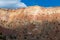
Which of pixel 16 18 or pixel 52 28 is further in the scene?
pixel 16 18

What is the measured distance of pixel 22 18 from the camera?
503 cm

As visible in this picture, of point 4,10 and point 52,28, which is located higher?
point 4,10

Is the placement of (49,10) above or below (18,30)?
above

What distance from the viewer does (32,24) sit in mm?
4891

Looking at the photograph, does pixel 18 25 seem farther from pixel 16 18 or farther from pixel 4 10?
pixel 4 10

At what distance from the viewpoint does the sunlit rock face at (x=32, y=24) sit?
477 cm

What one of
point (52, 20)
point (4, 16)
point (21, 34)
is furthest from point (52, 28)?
point (4, 16)

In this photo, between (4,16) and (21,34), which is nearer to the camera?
(21,34)

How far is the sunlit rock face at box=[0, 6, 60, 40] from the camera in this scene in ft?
15.7

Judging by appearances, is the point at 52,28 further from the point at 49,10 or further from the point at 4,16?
the point at 4,16

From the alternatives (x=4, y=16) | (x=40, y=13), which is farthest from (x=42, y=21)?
(x=4, y=16)

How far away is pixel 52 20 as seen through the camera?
4836 mm

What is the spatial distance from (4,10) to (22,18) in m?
0.56

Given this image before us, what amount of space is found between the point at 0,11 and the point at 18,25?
598 millimetres
